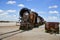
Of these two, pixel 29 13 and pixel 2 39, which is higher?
pixel 29 13

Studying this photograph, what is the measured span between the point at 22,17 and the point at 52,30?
6.38m

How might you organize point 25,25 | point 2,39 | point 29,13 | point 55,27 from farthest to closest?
point 29,13
point 25,25
point 55,27
point 2,39

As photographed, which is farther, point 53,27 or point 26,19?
point 26,19

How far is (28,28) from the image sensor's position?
2173cm

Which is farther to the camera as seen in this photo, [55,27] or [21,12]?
[21,12]

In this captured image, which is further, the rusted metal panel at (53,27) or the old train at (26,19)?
the old train at (26,19)

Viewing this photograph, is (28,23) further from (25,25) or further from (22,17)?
(22,17)

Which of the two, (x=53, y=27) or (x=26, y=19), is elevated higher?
(x=26, y=19)

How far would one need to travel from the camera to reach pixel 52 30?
1781cm

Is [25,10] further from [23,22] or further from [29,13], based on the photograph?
[23,22]

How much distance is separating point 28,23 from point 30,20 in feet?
4.28

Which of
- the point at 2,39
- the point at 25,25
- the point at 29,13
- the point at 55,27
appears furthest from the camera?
the point at 29,13

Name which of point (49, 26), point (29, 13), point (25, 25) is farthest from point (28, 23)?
point (49, 26)

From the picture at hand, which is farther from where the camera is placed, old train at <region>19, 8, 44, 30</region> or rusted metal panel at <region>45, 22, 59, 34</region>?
old train at <region>19, 8, 44, 30</region>
